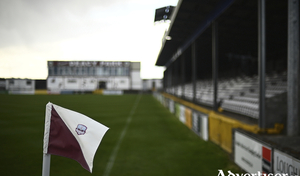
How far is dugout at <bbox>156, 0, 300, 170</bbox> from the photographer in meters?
6.52

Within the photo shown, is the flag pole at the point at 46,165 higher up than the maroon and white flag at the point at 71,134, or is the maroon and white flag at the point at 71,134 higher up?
the maroon and white flag at the point at 71,134

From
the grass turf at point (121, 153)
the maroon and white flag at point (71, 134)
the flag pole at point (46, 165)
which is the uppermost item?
the maroon and white flag at point (71, 134)

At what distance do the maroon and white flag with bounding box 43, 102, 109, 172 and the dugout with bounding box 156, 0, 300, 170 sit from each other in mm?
4972

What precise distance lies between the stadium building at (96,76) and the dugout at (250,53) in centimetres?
4658

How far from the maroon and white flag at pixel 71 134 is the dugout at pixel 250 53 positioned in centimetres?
497

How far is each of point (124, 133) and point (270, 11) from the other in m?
9.49

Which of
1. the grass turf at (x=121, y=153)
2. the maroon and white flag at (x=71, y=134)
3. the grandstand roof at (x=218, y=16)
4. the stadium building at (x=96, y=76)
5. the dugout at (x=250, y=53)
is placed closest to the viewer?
the maroon and white flag at (x=71, y=134)

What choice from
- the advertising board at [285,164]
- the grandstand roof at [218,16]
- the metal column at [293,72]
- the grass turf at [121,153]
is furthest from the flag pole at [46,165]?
the grandstand roof at [218,16]

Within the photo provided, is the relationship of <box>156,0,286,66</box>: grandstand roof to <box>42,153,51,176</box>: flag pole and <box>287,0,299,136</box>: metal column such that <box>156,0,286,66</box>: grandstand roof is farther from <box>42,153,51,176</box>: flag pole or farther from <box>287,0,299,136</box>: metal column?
<box>42,153,51,176</box>: flag pole

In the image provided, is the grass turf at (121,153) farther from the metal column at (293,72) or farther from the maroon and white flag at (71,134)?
the metal column at (293,72)

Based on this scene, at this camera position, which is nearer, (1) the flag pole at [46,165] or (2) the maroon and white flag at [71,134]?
(1) the flag pole at [46,165]

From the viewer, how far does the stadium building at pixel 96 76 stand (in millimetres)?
66812

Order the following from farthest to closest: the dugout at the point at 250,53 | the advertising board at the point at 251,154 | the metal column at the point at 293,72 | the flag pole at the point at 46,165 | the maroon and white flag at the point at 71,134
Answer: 1. the dugout at the point at 250,53
2. the metal column at the point at 293,72
3. the advertising board at the point at 251,154
4. the maroon and white flag at the point at 71,134
5. the flag pole at the point at 46,165

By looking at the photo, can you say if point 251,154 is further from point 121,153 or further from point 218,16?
point 218,16
